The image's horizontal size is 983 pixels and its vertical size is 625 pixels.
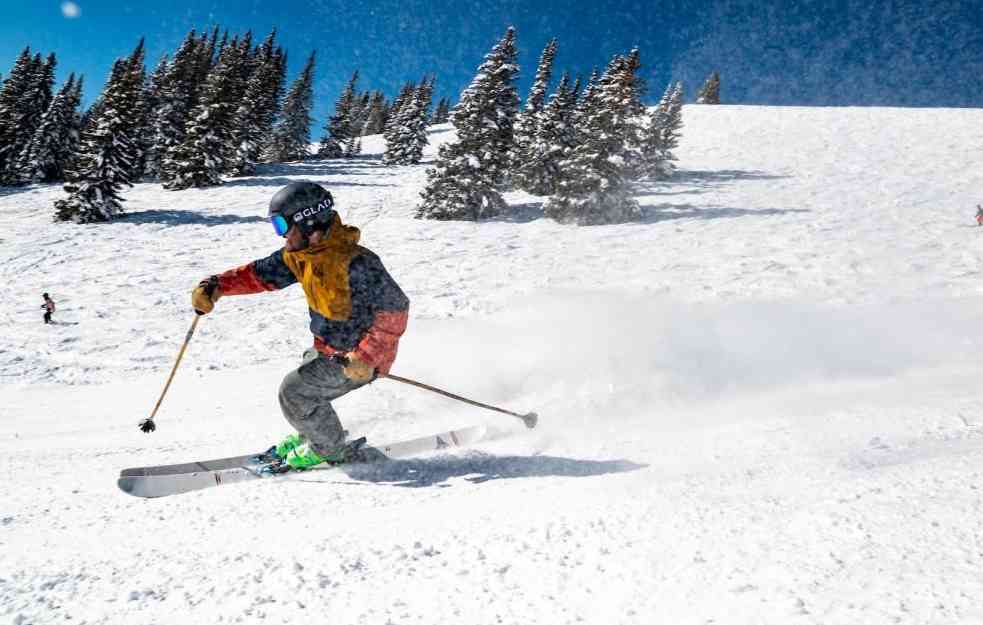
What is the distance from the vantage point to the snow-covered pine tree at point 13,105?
48.4m

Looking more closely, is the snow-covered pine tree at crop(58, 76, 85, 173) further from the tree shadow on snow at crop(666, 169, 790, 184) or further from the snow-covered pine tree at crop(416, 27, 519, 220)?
the tree shadow on snow at crop(666, 169, 790, 184)

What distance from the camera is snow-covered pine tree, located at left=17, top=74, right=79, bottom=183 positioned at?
4884 centimetres

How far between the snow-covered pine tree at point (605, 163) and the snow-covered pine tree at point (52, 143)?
152 feet

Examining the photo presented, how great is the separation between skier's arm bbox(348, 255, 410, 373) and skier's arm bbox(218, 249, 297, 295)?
95 centimetres

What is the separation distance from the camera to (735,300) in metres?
12.8

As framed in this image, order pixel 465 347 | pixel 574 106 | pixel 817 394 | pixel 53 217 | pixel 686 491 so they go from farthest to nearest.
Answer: pixel 574 106 → pixel 53 217 → pixel 465 347 → pixel 817 394 → pixel 686 491

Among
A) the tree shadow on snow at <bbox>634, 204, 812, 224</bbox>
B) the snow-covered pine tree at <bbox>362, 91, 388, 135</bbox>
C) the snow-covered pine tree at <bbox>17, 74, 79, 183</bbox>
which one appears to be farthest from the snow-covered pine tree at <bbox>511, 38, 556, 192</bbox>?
the snow-covered pine tree at <bbox>362, 91, 388, 135</bbox>


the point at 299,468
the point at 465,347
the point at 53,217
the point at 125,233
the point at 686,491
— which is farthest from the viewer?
the point at 53,217

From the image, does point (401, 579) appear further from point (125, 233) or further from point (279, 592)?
point (125, 233)

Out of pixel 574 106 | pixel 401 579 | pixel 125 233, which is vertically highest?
pixel 574 106

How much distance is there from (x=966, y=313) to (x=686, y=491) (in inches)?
347

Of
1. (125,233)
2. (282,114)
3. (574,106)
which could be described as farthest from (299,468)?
(282,114)

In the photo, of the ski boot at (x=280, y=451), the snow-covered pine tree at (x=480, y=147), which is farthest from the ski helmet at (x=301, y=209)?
the snow-covered pine tree at (x=480, y=147)

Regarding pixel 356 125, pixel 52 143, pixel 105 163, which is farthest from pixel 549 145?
pixel 356 125
